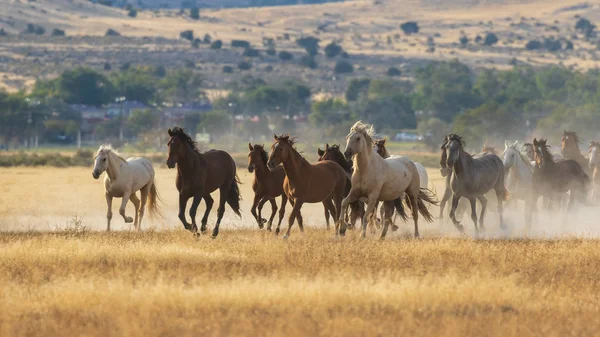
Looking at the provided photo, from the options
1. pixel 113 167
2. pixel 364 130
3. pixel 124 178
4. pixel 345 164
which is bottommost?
pixel 124 178

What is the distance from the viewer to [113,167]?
82.2ft

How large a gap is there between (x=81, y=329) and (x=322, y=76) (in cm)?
17177

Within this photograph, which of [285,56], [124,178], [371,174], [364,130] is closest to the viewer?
[364,130]

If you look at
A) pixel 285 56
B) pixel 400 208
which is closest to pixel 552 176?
pixel 400 208

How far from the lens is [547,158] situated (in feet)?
90.5

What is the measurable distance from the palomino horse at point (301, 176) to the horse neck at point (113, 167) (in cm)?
333

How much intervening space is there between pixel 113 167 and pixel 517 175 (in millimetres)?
8505

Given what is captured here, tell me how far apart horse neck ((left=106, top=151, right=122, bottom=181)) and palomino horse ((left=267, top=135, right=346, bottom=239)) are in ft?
10.9

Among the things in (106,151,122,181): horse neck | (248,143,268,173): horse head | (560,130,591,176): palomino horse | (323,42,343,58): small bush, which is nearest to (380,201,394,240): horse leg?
(248,143,268,173): horse head

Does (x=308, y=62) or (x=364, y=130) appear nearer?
(x=364, y=130)

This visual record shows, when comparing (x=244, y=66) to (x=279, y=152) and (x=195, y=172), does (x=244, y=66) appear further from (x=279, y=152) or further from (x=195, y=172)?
(x=279, y=152)

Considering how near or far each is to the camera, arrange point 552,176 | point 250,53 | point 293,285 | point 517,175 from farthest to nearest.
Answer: point 250,53
point 517,175
point 552,176
point 293,285

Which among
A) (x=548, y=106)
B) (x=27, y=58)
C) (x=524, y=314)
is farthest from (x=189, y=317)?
(x=27, y=58)

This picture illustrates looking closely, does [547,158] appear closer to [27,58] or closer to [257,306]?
[257,306]
